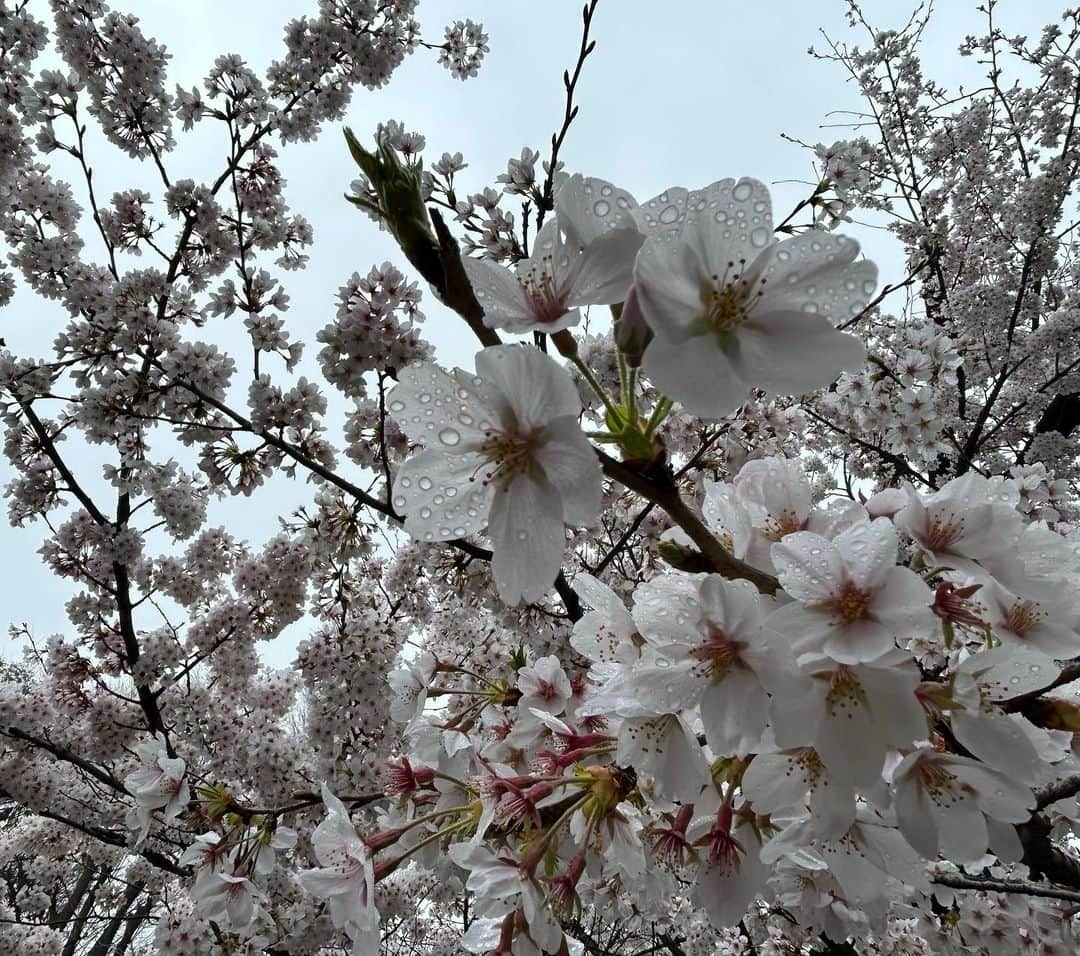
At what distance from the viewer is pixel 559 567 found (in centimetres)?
77

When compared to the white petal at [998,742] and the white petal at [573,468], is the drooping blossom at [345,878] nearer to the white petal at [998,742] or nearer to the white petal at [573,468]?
the white petal at [573,468]

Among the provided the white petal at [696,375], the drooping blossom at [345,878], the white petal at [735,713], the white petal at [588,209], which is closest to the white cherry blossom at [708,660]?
the white petal at [735,713]

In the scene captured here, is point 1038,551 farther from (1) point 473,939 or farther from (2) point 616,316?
(1) point 473,939

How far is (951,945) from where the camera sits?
2.46 m

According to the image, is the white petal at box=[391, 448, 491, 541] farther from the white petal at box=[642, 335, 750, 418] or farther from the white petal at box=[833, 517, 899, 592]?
the white petal at box=[833, 517, 899, 592]

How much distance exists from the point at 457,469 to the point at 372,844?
38.4 inches

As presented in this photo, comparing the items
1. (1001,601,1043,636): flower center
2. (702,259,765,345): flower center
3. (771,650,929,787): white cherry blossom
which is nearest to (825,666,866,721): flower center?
(771,650,929,787): white cherry blossom

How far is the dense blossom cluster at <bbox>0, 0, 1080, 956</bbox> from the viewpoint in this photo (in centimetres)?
75

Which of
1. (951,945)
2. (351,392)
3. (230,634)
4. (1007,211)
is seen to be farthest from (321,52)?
(1007,211)

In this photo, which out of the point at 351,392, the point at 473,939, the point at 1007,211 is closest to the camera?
the point at 473,939

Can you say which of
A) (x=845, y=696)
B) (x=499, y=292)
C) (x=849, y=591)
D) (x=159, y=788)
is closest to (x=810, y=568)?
(x=849, y=591)

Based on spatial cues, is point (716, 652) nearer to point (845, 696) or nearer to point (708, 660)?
point (708, 660)

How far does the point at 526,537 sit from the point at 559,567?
0.18 ft

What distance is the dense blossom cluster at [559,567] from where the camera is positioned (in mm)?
746
